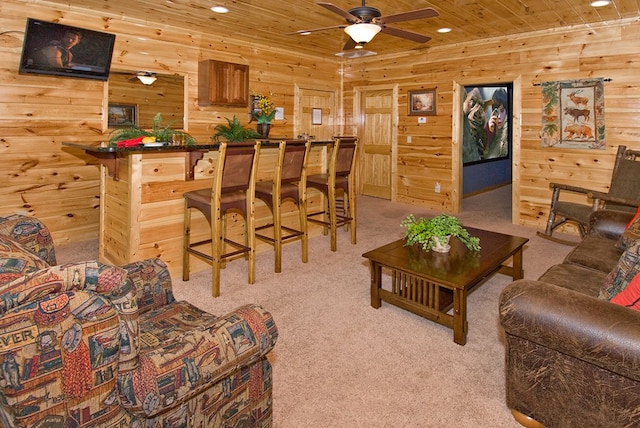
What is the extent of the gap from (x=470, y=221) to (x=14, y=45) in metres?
5.65

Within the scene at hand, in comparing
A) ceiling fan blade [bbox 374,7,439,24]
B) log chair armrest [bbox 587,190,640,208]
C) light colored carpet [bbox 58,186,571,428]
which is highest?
ceiling fan blade [bbox 374,7,439,24]

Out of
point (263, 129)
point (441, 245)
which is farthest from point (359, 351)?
point (263, 129)

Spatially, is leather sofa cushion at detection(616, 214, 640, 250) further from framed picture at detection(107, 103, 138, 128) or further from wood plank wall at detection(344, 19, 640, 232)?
framed picture at detection(107, 103, 138, 128)

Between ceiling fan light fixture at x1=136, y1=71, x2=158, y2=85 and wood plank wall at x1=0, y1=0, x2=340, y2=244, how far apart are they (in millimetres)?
76

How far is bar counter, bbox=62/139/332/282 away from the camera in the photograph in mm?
3318

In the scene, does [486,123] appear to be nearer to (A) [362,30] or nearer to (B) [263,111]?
(B) [263,111]

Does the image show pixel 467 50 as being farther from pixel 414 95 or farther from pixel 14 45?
pixel 14 45

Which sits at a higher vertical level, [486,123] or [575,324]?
[486,123]

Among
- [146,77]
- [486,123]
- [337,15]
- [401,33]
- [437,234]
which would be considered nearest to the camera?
[437,234]

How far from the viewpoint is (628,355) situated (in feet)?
4.60

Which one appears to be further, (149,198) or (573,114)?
(573,114)

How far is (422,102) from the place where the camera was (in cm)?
671

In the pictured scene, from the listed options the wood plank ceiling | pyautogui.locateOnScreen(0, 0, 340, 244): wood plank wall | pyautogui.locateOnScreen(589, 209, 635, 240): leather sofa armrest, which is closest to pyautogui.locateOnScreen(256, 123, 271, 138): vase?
pyautogui.locateOnScreen(0, 0, 340, 244): wood plank wall

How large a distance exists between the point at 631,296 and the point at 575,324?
0.30m
